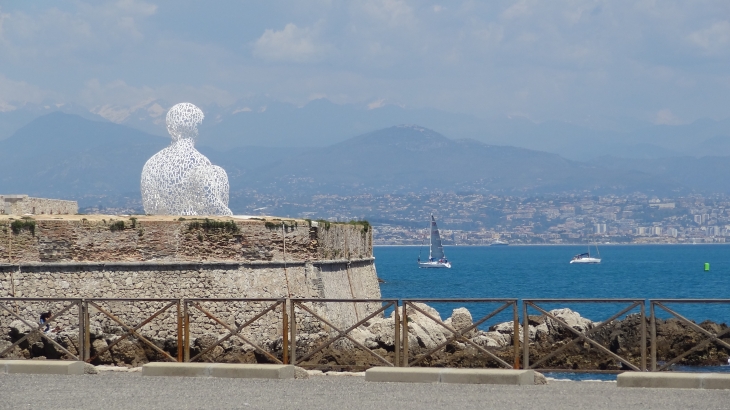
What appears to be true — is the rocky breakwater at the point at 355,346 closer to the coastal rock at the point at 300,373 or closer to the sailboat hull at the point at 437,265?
the coastal rock at the point at 300,373

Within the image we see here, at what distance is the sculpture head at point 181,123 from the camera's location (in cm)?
2972

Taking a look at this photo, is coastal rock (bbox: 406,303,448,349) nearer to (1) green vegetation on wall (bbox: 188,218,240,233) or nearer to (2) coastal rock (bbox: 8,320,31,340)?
(1) green vegetation on wall (bbox: 188,218,240,233)

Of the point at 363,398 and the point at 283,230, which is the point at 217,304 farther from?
the point at 363,398

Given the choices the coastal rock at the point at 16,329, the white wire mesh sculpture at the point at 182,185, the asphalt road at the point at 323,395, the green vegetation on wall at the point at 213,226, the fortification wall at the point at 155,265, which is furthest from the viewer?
the white wire mesh sculpture at the point at 182,185

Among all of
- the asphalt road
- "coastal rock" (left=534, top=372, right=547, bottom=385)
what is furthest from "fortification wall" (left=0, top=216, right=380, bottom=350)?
"coastal rock" (left=534, top=372, right=547, bottom=385)

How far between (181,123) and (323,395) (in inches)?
757

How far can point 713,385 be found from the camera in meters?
11.4

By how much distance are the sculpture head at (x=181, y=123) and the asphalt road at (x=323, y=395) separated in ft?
56.9

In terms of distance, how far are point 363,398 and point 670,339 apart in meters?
12.1

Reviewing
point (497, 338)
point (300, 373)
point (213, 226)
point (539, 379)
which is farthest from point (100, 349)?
point (539, 379)

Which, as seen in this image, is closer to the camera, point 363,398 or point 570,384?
point 363,398

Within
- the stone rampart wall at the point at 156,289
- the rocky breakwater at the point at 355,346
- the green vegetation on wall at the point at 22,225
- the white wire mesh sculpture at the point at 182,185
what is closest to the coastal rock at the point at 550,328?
the rocky breakwater at the point at 355,346

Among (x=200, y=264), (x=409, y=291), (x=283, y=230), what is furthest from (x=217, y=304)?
(x=409, y=291)

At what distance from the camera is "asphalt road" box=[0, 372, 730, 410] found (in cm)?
1074
